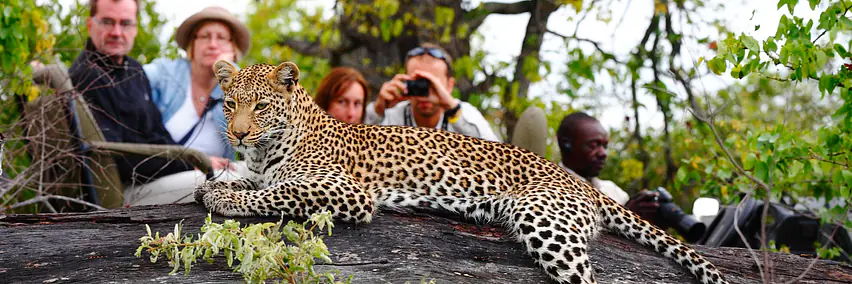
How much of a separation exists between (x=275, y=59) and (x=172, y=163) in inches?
342

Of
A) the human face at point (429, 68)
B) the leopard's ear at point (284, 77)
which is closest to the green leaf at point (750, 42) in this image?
the leopard's ear at point (284, 77)

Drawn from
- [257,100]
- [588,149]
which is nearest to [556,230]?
[257,100]

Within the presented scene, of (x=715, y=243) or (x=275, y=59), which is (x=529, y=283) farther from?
(x=275, y=59)

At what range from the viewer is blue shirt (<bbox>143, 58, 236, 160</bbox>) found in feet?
26.7

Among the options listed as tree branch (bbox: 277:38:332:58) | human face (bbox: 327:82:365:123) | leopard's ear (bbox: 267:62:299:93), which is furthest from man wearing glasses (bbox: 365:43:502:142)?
tree branch (bbox: 277:38:332:58)

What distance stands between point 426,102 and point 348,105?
737 millimetres

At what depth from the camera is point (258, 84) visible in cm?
554

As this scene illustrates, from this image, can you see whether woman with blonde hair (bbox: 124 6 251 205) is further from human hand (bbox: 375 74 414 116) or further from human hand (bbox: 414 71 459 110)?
human hand (bbox: 414 71 459 110)

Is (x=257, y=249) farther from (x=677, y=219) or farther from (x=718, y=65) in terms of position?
(x=677, y=219)

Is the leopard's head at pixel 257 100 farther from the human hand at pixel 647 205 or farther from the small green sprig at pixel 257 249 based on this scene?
the human hand at pixel 647 205

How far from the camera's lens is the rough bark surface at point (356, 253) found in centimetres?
502

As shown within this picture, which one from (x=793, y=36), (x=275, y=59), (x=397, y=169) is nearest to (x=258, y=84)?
(x=397, y=169)

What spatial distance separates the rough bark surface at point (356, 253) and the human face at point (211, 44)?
9.27 ft

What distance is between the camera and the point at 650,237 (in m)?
6.08
